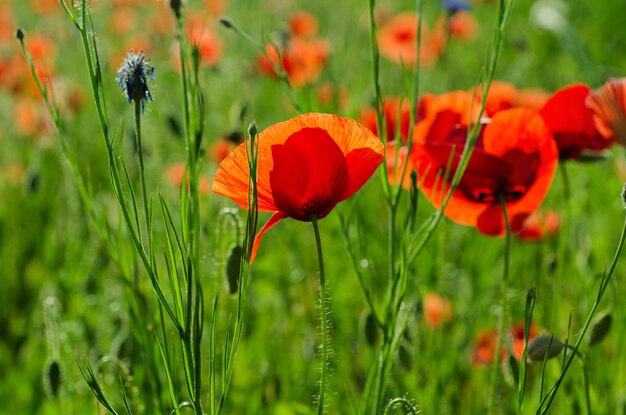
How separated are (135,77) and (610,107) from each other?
54 cm

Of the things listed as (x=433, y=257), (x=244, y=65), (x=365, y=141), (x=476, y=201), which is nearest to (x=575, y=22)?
(x=244, y=65)

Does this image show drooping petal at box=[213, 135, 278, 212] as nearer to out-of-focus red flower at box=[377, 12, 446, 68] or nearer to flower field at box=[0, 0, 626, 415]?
flower field at box=[0, 0, 626, 415]

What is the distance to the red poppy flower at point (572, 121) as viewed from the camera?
52.7 inches

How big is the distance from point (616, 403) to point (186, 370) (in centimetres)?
91

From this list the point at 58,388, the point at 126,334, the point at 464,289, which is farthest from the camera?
the point at 464,289

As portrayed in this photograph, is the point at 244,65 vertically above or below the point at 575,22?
below

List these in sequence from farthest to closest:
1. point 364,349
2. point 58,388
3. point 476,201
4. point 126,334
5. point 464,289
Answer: point 464,289 < point 364,349 < point 126,334 < point 58,388 < point 476,201

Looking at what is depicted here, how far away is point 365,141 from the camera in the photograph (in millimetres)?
906

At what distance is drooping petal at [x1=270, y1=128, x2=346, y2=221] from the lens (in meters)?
0.91

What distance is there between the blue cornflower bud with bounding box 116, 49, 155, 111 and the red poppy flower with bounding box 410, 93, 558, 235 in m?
0.41

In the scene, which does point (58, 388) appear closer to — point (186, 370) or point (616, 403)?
point (186, 370)

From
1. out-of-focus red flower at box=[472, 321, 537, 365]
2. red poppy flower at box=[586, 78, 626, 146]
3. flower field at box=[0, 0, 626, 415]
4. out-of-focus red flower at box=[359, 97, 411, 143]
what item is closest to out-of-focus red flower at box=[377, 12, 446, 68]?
flower field at box=[0, 0, 626, 415]

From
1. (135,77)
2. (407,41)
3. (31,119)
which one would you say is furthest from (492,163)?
(31,119)

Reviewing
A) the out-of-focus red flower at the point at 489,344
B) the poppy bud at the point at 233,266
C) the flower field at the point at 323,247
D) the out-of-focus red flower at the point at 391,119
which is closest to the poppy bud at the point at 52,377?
the flower field at the point at 323,247
